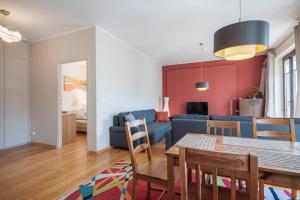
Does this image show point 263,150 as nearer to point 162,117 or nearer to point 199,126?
point 199,126

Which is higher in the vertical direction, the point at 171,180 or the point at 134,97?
the point at 134,97

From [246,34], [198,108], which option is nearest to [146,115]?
[198,108]

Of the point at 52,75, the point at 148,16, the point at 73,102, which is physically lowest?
the point at 73,102

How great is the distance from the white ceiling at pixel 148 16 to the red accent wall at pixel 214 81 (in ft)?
5.63

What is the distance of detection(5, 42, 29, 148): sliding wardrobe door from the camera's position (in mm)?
4008

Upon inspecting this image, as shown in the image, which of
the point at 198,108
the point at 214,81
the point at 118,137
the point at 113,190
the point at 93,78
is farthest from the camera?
the point at 198,108

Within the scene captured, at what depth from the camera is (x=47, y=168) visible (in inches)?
111

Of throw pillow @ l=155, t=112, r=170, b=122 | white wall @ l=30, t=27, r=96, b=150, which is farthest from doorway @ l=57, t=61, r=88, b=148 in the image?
throw pillow @ l=155, t=112, r=170, b=122

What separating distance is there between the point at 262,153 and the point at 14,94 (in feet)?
17.3

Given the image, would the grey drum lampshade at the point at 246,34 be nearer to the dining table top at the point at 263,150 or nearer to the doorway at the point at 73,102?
the dining table top at the point at 263,150

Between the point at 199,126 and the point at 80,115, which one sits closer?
the point at 199,126

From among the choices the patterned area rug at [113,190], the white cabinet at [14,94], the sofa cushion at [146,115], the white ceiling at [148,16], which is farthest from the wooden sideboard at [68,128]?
the patterned area rug at [113,190]

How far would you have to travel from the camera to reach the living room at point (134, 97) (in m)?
1.59

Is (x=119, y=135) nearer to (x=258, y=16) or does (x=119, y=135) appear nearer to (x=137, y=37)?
(x=137, y=37)
